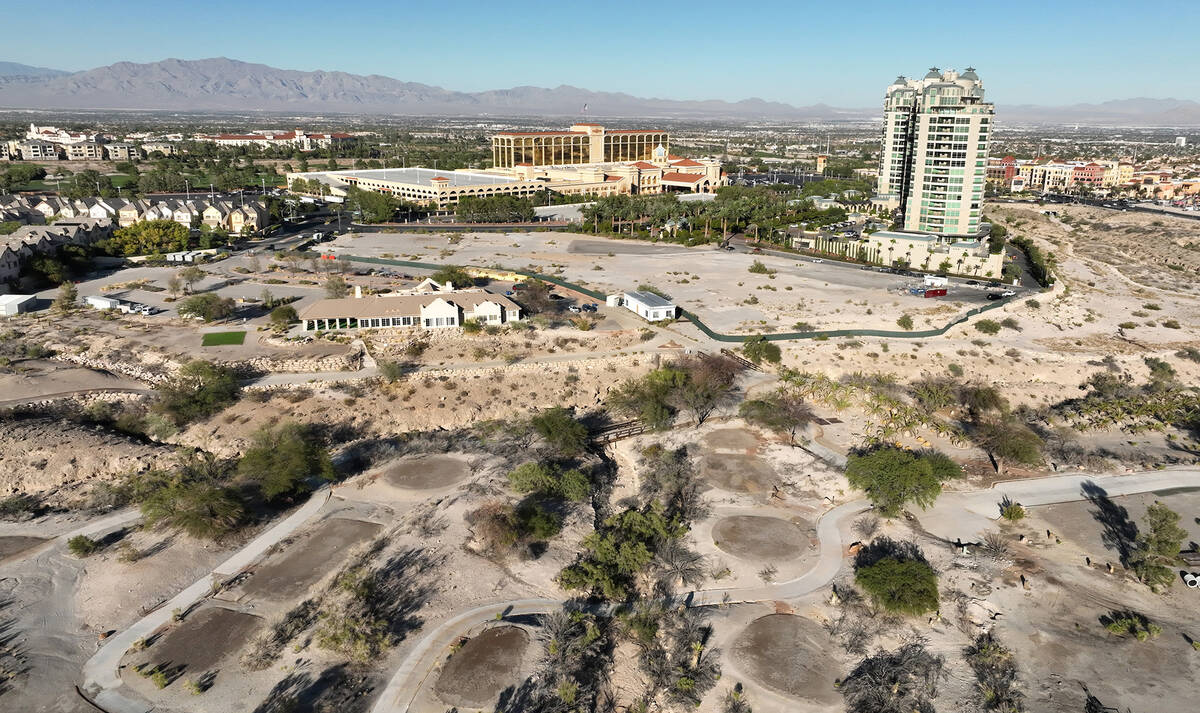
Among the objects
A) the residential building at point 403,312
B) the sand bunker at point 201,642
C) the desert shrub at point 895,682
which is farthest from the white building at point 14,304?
the desert shrub at point 895,682

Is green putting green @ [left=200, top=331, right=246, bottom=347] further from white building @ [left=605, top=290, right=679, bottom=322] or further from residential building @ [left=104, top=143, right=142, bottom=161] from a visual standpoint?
residential building @ [left=104, top=143, right=142, bottom=161]

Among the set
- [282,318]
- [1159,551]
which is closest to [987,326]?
[1159,551]

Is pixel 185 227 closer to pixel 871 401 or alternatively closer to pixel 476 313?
pixel 476 313

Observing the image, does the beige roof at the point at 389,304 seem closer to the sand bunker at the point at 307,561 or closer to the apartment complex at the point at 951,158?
the sand bunker at the point at 307,561

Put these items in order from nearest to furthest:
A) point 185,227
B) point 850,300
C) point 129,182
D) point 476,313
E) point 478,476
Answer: point 478,476 < point 476,313 < point 850,300 < point 185,227 < point 129,182

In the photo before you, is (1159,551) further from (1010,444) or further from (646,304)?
(646,304)

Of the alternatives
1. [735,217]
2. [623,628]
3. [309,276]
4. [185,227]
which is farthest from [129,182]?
[623,628]

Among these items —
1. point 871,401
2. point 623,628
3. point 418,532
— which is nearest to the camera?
point 623,628

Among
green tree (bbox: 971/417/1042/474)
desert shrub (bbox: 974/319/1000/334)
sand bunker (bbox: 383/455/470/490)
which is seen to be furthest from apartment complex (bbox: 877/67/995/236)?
sand bunker (bbox: 383/455/470/490)

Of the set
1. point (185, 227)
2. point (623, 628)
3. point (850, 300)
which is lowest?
point (623, 628)
